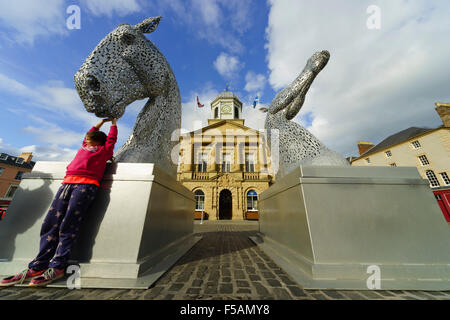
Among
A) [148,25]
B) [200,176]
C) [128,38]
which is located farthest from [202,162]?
[128,38]

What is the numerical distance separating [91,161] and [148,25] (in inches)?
108

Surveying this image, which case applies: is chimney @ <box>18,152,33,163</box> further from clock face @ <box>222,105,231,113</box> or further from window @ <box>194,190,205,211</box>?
clock face @ <box>222,105,231,113</box>

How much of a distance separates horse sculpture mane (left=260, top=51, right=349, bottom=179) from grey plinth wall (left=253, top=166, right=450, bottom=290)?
0.68 meters

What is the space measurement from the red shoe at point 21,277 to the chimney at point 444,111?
30.5 meters

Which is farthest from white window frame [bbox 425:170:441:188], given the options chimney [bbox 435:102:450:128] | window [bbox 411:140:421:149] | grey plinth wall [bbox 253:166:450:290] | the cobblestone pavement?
the cobblestone pavement

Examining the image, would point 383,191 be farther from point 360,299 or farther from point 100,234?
point 100,234

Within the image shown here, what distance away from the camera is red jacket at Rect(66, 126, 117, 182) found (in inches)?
78.8

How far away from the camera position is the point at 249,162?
73.1 feet

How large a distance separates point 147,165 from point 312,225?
2.40 meters

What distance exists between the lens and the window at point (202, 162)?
21.7m

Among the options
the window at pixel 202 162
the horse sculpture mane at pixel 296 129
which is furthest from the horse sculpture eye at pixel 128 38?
the window at pixel 202 162

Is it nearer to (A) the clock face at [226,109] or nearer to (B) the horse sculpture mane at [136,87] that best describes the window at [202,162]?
(A) the clock face at [226,109]

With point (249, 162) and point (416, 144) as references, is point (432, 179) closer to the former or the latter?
point (416, 144)
